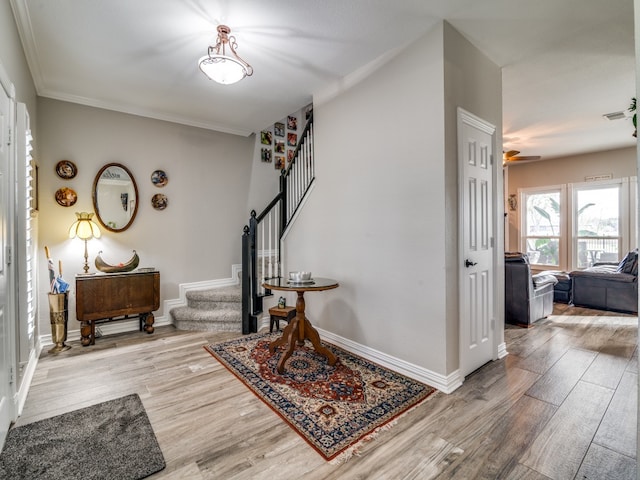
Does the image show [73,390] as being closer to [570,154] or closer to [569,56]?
[569,56]

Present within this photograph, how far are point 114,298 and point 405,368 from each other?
→ 317 cm

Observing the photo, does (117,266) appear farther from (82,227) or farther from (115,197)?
(115,197)

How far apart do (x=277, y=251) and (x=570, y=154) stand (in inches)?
246

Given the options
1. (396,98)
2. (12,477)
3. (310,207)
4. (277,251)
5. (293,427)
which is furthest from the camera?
(277,251)

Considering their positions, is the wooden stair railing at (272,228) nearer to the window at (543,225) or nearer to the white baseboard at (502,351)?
the white baseboard at (502,351)

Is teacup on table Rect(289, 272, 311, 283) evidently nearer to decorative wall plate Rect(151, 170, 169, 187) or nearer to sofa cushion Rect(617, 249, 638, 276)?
decorative wall plate Rect(151, 170, 169, 187)

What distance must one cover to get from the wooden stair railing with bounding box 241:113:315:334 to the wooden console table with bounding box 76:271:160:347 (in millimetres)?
1096

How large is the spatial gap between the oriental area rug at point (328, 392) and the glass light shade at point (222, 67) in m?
2.42

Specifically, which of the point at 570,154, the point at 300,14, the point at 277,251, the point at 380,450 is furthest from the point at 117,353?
the point at 570,154

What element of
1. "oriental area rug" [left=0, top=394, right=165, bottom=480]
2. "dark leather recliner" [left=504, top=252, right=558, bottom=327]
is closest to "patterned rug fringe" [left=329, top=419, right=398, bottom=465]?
"oriental area rug" [left=0, top=394, right=165, bottom=480]

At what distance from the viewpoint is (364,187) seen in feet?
9.83

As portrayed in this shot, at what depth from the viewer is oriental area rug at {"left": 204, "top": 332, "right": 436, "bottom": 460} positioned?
189 cm

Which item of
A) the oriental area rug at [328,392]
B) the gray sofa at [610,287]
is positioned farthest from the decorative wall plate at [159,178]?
the gray sofa at [610,287]

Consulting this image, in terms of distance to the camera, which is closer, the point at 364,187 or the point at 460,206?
the point at 460,206
